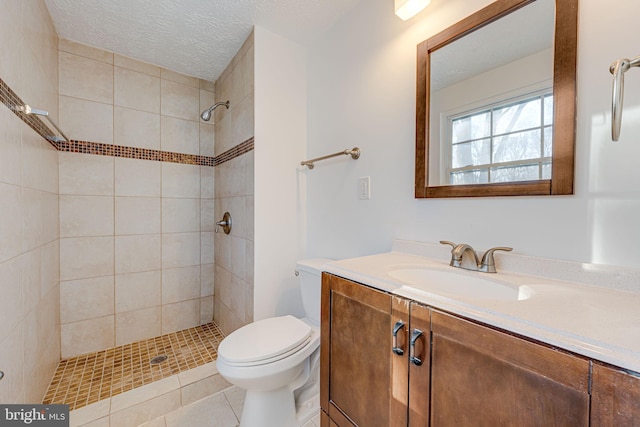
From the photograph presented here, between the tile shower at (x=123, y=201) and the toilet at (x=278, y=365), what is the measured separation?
42cm

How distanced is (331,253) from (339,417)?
87 cm

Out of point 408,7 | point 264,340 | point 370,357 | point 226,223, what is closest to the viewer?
point 370,357

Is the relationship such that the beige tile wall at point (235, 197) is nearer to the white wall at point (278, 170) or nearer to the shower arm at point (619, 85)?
the white wall at point (278, 170)

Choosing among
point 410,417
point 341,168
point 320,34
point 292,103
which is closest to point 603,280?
point 410,417

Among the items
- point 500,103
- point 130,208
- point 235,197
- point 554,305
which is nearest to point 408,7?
point 500,103

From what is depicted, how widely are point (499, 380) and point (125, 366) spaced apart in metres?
2.14

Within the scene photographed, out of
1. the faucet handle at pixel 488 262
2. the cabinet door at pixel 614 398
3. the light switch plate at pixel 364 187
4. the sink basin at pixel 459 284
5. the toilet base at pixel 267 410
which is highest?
the light switch plate at pixel 364 187

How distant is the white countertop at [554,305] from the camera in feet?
1.49

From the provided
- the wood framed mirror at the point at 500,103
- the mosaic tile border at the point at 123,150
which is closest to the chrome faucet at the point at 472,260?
the wood framed mirror at the point at 500,103

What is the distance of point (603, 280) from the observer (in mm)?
734

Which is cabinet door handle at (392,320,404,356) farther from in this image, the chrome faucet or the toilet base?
the toilet base

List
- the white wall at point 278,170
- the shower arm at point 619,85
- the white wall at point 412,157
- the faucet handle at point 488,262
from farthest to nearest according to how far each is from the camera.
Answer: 1. the white wall at point 278,170
2. the faucet handle at point 488,262
3. the white wall at point 412,157
4. the shower arm at point 619,85

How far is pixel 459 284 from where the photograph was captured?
939 mm

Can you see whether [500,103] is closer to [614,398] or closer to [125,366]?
[614,398]
